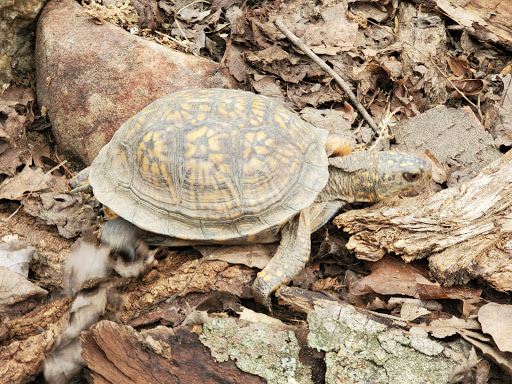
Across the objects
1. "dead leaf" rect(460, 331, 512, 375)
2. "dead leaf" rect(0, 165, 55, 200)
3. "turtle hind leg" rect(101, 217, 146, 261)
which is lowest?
"dead leaf" rect(0, 165, 55, 200)

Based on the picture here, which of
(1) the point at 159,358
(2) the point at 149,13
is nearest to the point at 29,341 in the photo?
(1) the point at 159,358

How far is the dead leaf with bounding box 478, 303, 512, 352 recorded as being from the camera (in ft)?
7.81

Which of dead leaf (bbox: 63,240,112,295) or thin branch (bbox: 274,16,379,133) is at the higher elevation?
thin branch (bbox: 274,16,379,133)

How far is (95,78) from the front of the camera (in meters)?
4.23

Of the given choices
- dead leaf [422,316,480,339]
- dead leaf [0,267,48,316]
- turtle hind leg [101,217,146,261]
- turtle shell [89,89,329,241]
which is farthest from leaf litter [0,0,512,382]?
dead leaf [422,316,480,339]

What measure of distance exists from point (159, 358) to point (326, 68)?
126 inches

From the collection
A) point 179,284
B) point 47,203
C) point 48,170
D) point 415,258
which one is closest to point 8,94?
point 48,170

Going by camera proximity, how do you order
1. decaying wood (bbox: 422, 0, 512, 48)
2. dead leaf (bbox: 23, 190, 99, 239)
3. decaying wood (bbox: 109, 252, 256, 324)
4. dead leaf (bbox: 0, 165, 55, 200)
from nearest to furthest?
decaying wood (bbox: 109, 252, 256, 324) → dead leaf (bbox: 23, 190, 99, 239) → dead leaf (bbox: 0, 165, 55, 200) → decaying wood (bbox: 422, 0, 512, 48)

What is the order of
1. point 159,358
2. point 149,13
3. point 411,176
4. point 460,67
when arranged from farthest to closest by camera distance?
point 149,13 < point 460,67 < point 411,176 < point 159,358

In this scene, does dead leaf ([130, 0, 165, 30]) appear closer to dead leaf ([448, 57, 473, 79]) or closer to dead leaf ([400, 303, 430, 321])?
dead leaf ([448, 57, 473, 79])

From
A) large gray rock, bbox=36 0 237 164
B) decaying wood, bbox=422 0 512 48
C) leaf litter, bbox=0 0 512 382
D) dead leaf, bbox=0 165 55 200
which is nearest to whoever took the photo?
leaf litter, bbox=0 0 512 382

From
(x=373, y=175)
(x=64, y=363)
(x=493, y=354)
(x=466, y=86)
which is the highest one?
(x=466, y=86)

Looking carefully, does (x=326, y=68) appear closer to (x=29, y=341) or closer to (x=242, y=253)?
(x=242, y=253)

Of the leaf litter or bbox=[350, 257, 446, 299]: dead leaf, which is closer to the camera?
bbox=[350, 257, 446, 299]: dead leaf
